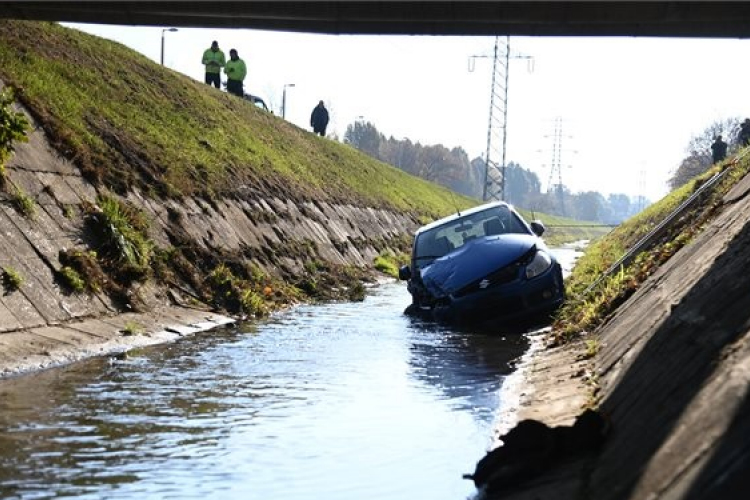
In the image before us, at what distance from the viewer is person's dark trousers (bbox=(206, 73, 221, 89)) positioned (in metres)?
35.2

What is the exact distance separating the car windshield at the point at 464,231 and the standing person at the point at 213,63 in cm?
2129

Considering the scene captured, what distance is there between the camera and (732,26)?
13.3 m

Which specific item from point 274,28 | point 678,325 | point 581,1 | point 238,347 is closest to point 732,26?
point 581,1

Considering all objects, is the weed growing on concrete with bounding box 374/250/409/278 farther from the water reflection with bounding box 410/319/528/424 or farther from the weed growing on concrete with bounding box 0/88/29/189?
the weed growing on concrete with bounding box 0/88/29/189

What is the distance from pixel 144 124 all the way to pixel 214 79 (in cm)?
1538

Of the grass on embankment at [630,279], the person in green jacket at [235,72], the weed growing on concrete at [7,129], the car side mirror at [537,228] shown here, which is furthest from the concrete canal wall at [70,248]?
the person in green jacket at [235,72]

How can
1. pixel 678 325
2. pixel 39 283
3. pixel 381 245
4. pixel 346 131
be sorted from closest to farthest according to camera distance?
pixel 678 325
pixel 39 283
pixel 381 245
pixel 346 131

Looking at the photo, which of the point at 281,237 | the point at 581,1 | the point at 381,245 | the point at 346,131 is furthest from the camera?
the point at 346,131

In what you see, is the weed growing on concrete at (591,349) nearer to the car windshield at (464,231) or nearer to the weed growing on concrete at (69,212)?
the car windshield at (464,231)

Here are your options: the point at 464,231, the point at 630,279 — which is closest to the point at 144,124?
the point at 464,231

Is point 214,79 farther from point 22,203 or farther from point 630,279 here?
point 630,279

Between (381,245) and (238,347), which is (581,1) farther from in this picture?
(381,245)

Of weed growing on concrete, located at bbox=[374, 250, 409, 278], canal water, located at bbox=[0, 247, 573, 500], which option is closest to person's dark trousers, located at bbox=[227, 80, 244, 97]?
weed growing on concrete, located at bbox=[374, 250, 409, 278]

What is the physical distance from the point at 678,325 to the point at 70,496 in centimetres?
355
